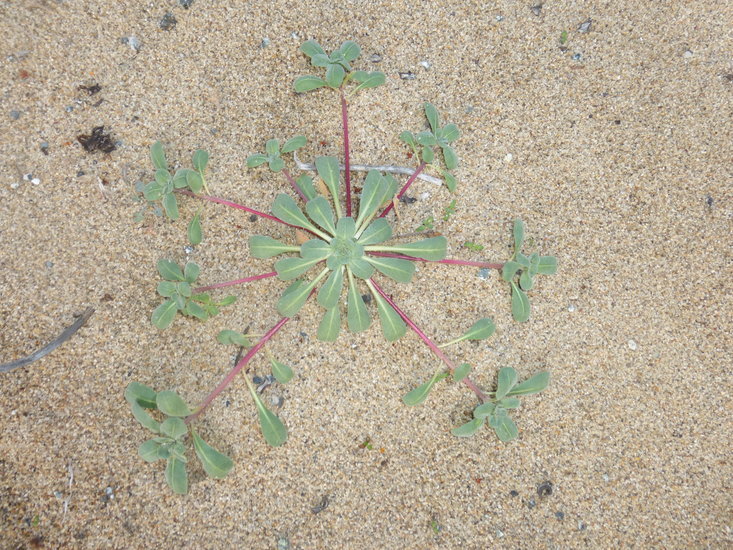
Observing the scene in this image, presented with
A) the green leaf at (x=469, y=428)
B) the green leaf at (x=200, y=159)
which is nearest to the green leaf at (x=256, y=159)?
the green leaf at (x=200, y=159)

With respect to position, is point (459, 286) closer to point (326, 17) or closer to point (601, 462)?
point (601, 462)

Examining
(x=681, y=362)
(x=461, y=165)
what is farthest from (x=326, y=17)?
(x=681, y=362)

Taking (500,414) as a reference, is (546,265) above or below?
above

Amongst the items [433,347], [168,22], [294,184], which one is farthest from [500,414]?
[168,22]

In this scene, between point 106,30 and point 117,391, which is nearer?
point 117,391

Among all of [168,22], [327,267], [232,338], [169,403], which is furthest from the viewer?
[168,22]

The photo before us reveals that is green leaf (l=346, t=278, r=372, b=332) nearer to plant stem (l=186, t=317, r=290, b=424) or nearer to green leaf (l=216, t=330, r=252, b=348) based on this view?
plant stem (l=186, t=317, r=290, b=424)

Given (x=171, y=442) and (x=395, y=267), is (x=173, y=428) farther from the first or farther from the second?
(x=395, y=267)
